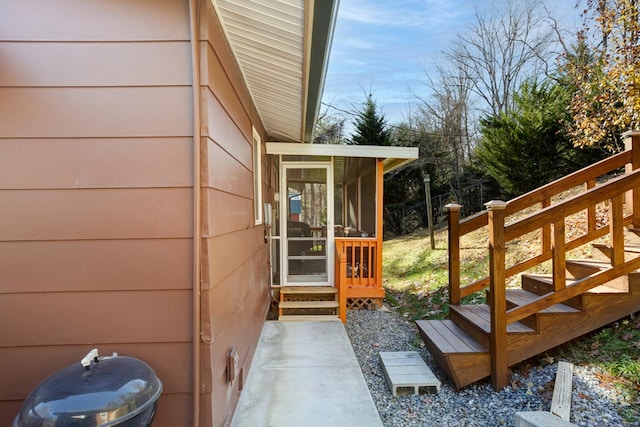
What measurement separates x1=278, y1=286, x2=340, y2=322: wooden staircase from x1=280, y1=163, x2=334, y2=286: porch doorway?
0.20 metres

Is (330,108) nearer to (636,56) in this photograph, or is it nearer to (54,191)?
(636,56)

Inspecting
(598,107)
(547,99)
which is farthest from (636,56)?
(547,99)

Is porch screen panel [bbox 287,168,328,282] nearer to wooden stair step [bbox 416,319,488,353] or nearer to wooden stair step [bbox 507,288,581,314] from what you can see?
wooden stair step [bbox 416,319,488,353]

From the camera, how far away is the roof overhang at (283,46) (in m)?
1.90

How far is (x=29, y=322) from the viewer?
1718 millimetres

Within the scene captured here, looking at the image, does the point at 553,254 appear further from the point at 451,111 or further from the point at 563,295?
the point at 451,111

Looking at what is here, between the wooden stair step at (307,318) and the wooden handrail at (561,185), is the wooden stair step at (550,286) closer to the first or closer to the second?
the wooden handrail at (561,185)

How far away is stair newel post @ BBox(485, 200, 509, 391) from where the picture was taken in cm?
263

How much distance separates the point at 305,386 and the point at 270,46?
2.61m

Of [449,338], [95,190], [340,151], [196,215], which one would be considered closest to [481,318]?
[449,338]

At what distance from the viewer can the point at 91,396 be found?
1.26 meters

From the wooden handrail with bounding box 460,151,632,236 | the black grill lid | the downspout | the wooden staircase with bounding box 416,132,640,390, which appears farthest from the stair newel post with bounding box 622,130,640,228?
the black grill lid

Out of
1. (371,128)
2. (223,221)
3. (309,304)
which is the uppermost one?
(371,128)

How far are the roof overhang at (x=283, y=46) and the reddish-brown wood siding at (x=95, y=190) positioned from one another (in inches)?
17.8
